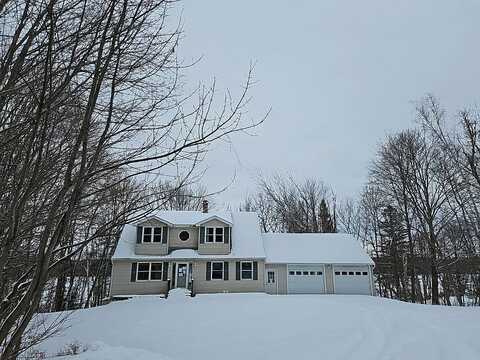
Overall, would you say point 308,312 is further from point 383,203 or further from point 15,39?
point 383,203

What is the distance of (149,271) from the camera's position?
2103 cm

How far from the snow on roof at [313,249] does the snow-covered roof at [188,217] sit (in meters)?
3.67

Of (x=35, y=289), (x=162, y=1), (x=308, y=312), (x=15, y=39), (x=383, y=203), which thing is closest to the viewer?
(x=35, y=289)

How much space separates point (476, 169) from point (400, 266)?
45.2 ft

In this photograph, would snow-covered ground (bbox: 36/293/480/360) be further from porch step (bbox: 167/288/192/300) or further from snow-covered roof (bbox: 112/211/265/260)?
snow-covered roof (bbox: 112/211/265/260)

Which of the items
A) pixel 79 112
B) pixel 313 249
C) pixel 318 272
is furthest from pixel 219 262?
pixel 79 112

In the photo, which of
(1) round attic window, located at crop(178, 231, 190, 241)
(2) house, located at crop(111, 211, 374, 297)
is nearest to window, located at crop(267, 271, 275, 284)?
(2) house, located at crop(111, 211, 374, 297)

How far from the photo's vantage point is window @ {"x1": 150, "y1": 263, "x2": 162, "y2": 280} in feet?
68.9

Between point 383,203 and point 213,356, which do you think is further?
point 383,203

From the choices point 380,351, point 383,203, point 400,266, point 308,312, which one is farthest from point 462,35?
point 400,266

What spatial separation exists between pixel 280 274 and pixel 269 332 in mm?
12259

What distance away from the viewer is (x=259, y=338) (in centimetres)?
962

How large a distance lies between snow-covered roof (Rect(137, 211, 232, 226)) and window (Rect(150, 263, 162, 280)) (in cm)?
262

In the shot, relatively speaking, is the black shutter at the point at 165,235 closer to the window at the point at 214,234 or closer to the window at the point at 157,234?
the window at the point at 157,234
